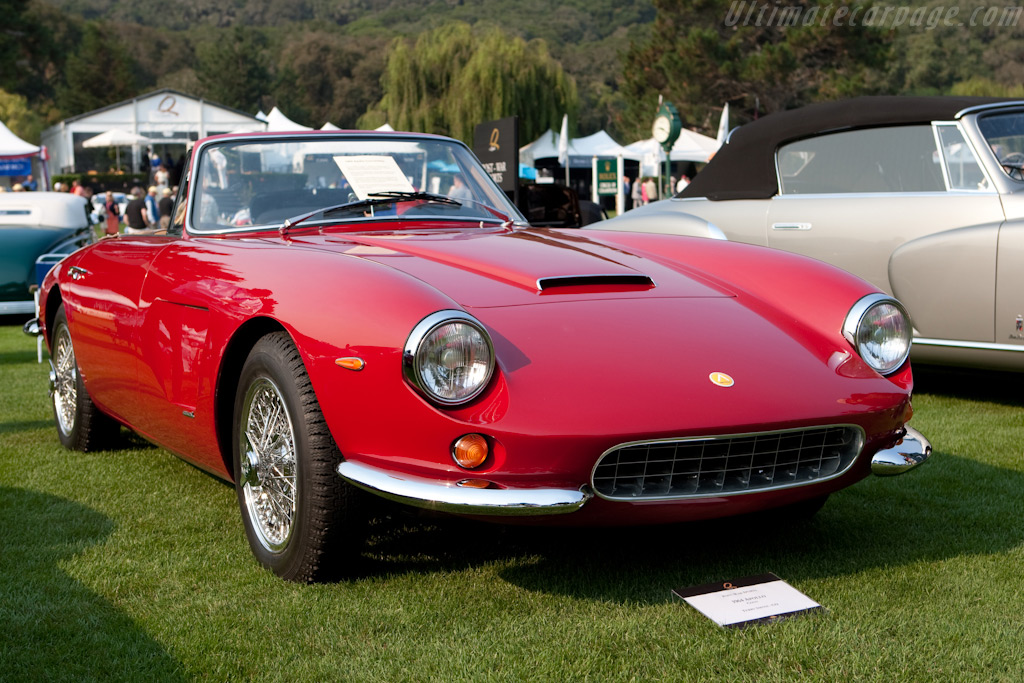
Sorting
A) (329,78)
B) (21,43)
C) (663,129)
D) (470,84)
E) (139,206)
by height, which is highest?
(329,78)

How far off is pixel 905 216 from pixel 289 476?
3.99 metres

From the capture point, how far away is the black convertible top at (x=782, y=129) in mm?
5859

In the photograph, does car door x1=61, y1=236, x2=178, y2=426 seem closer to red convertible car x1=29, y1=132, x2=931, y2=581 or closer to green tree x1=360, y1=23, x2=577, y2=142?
red convertible car x1=29, y1=132, x2=931, y2=581

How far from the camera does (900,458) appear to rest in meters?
2.88

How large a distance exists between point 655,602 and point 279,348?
1.20 m

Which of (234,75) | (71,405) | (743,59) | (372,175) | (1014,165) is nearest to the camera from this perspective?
(372,175)

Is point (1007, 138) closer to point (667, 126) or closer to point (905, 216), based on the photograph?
point (905, 216)

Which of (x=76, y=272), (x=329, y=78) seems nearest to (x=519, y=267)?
(x=76, y=272)

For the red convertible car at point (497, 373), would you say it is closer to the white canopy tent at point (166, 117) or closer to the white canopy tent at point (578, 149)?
the white canopy tent at point (578, 149)

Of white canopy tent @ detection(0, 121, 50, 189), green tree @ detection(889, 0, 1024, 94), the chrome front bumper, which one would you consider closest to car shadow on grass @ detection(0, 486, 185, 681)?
the chrome front bumper

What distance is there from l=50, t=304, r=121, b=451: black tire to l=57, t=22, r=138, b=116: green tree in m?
79.5

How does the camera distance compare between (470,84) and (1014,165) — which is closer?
(1014,165)

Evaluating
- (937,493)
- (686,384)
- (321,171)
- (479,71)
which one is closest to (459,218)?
(321,171)

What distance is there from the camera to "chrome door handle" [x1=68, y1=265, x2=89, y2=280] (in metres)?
4.38
